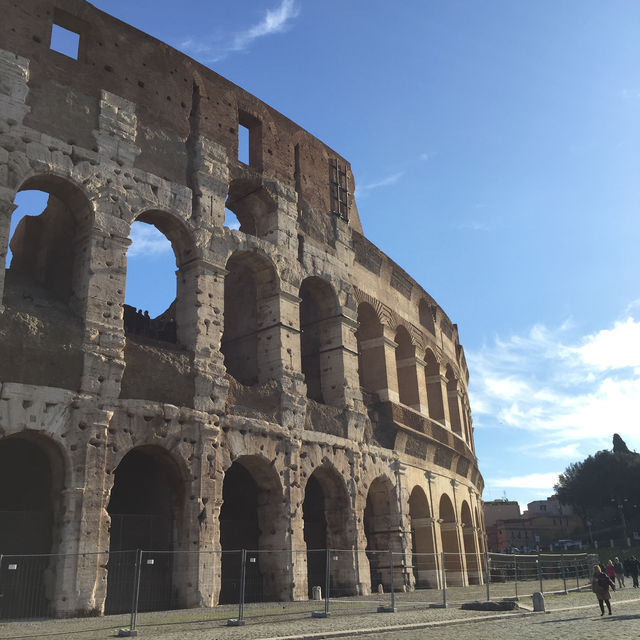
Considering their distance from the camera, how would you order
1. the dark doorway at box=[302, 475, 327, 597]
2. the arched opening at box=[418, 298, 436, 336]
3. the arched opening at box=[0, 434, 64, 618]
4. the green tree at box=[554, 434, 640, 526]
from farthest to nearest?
the green tree at box=[554, 434, 640, 526] → the arched opening at box=[418, 298, 436, 336] → the dark doorway at box=[302, 475, 327, 597] → the arched opening at box=[0, 434, 64, 618]

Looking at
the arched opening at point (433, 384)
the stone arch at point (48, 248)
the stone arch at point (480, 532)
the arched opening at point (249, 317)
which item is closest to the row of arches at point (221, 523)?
the arched opening at point (249, 317)

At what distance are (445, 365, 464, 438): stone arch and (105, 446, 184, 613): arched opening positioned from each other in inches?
571

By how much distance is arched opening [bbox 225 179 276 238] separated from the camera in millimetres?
17188

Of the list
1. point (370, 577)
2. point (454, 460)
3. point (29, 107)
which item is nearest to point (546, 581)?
point (370, 577)

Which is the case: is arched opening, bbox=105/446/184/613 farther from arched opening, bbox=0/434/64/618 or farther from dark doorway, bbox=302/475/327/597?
dark doorway, bbox=302/475/327/597

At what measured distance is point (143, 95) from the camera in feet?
48.8

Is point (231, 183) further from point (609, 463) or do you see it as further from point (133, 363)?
point (609, 463)

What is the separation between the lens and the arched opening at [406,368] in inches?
855

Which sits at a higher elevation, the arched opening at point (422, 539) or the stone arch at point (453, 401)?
the stone arch at point (453, 401)

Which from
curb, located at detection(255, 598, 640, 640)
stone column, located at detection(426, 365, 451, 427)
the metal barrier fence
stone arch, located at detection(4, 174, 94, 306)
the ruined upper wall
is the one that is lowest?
curb, located at detection(255, 598, 640, 640)

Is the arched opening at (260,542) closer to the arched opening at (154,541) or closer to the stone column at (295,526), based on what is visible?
the stone column at (295,526)

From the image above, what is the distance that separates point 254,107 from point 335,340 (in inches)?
250

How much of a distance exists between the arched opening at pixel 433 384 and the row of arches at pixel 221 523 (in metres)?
5.11

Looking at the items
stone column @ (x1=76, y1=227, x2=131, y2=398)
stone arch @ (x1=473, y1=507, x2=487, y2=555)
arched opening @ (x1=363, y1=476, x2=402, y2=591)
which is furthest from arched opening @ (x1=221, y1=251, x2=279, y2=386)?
stone arch @ (x1=473, y1=507, x2=487, y2=555)
